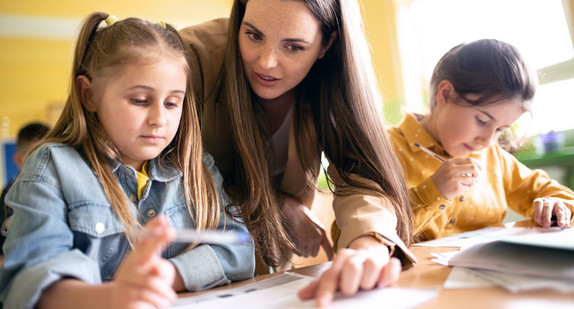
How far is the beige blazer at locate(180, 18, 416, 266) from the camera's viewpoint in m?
0.80

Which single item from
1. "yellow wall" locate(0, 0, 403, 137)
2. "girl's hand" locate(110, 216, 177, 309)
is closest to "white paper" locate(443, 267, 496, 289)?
"girl's hand" locate(110, 216, 177, 309)

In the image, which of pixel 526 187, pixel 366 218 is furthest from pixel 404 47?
pixel 366 218

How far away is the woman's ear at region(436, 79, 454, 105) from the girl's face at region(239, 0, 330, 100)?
44 cm

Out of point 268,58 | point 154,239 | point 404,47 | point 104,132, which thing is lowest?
point 154,239

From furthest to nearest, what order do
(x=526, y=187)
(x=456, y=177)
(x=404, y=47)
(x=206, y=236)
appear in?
(x=404, y=47), (x=526, y=187), (x=456, y=177), (x=206, y=236)

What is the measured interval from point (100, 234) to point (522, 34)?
2.42 metres

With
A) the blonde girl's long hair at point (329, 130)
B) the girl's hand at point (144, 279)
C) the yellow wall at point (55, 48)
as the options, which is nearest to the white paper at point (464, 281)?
the blonde girl's long hair at point (329, 130)

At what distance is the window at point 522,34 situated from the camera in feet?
6.93

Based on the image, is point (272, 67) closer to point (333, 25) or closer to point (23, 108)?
point (333, 25)

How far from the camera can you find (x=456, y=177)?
108 cm

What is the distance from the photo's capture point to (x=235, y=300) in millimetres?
622

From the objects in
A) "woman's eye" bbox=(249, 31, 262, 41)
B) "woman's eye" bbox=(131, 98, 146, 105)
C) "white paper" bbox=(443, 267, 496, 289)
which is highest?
"woman's eye" bbox=(249, 31, 262, 41)

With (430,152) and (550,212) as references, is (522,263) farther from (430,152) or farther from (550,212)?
(430,152)

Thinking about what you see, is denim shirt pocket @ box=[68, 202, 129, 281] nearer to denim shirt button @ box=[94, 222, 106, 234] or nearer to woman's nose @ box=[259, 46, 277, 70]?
denim shirt button @ box=[94, 222, 106, 234]
